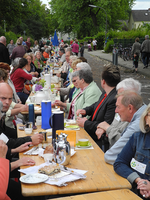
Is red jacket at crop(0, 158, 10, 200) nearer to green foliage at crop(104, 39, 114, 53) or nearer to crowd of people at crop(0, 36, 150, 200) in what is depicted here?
crowd of people at crop(0, 36, 150, 200)

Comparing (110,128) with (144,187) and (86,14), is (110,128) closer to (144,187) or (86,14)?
(144,187)

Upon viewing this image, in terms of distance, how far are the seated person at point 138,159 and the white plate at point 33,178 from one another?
63 cm

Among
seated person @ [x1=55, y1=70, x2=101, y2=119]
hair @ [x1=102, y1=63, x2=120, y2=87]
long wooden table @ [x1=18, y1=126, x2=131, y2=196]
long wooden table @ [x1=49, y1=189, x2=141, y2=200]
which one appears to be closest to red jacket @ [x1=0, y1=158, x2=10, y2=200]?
long wooden table @ [x1=18, y1=126, x2=131, y2=196]

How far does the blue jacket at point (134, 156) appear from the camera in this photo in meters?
2.25

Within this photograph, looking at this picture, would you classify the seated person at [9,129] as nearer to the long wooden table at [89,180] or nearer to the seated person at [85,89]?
the long wooden table at [89,180]

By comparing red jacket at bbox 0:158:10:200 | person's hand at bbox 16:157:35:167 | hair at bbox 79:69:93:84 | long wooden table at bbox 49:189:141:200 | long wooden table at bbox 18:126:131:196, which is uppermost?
hair at bbox 79:69:93:84

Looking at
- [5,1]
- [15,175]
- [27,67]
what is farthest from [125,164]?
[5,1]

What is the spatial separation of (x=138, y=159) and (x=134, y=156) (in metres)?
0.05

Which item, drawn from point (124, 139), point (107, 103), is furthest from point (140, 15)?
point (124, 139)

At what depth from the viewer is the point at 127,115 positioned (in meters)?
2.68

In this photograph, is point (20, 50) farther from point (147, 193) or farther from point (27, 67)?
point (147, 193)

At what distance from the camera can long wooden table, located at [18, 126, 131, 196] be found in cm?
193

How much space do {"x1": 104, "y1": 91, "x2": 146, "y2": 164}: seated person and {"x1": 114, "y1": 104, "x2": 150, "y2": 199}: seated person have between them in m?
0.12

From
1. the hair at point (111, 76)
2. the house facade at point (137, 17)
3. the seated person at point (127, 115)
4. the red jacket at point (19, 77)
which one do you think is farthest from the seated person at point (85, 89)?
the house facade at point (137, 17)
